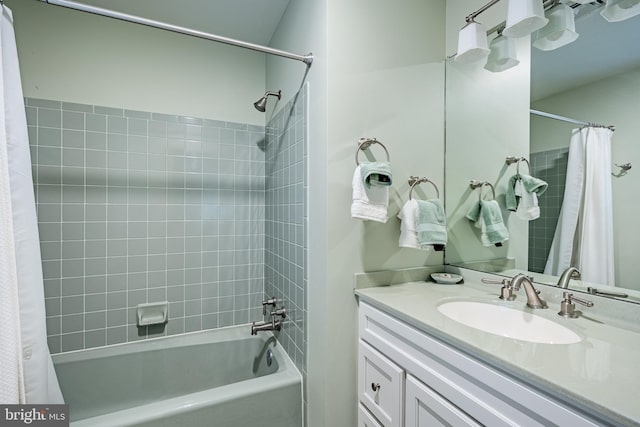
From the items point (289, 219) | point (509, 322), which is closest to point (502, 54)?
point (509, 322)

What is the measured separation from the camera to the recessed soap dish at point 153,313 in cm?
186

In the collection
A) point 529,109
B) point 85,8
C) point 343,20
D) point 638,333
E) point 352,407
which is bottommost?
point 352,407

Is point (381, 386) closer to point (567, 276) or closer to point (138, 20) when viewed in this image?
point (567, 276)

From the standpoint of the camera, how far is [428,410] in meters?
0.91

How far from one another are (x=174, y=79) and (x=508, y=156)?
2.10 metres

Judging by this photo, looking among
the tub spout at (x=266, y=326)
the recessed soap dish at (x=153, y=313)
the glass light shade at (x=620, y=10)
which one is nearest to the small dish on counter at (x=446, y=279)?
the tub spout at (x=266, y=326)

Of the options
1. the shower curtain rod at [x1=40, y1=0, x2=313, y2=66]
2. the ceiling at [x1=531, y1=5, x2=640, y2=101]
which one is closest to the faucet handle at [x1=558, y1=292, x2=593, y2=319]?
the ceiling at [x1=531, y1=5, x2=640, y2=101]

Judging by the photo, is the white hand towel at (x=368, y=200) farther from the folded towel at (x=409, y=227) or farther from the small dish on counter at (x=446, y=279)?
the small dish on counter at (x=446, y=279)

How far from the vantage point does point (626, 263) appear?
95 centimetres

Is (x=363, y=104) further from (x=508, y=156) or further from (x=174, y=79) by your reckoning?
(x=174, y=79)

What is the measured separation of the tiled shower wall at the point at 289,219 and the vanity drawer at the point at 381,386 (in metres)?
0.34

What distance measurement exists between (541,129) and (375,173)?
723 millimetres

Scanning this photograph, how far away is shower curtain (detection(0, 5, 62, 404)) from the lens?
0.90 metres

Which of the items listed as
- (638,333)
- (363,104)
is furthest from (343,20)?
(638,333)
